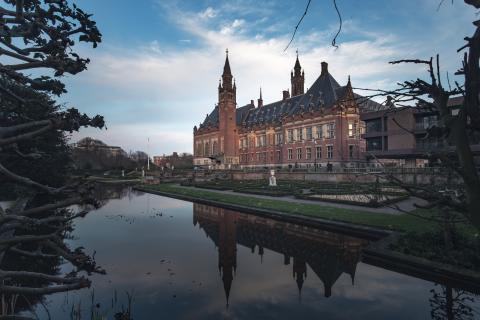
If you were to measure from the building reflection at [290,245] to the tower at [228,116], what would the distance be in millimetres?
56918

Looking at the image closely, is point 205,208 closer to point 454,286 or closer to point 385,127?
point 454,286

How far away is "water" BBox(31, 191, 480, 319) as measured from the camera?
21.4 feet

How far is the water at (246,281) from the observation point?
6.53 metres

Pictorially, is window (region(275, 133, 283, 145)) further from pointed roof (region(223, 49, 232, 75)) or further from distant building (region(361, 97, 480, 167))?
pointed roof (region(223, 49, 232, 75))

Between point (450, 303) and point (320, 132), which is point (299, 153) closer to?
point (320, 132)

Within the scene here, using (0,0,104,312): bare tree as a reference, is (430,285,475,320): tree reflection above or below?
below

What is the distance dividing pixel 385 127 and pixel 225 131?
3927cm

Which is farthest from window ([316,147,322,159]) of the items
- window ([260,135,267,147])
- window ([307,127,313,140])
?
window ([260,135,267,147])

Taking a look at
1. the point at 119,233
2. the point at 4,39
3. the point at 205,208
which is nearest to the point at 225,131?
the point at 205,208

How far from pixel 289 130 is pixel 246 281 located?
5358 centimetres

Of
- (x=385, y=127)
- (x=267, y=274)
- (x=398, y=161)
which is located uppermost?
(x=385, y=127)

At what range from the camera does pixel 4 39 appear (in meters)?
3.11

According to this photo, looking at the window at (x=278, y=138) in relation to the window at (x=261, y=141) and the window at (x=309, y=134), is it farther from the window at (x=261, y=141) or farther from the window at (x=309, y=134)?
the window at (x=309, y=134)

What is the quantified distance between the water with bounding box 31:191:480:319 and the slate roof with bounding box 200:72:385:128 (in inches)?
1336
